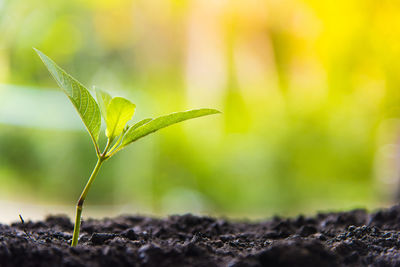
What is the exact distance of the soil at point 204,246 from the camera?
56 centimetres

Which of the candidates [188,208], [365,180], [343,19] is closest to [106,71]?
[188,208]

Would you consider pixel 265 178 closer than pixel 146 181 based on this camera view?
No

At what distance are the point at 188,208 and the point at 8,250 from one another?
8.88ft

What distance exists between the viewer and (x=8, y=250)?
0.57 meters

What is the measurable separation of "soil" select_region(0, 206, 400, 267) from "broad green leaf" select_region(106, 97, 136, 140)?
14cm

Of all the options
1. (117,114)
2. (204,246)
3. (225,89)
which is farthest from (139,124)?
(225,89)

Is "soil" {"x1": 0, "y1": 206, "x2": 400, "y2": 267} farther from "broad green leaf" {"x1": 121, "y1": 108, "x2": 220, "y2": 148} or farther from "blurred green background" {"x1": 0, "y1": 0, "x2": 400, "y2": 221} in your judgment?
"blurred green background" {"x1": 0, "y1": 0, "x2": 400, "y2": 221}

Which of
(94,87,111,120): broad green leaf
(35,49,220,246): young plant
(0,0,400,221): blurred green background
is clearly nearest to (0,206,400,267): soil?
(35,49,220,246): young plant

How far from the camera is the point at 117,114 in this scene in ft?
2.06

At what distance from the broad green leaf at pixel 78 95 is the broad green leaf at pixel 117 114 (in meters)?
0.02

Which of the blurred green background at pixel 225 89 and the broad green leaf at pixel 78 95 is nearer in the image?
the broad green leaf at pixel 78 95

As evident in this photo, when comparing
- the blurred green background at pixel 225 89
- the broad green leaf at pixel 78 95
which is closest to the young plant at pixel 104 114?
the broad green leaf at pixel 78 95

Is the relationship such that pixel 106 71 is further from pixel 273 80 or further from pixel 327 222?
pixel 327 222

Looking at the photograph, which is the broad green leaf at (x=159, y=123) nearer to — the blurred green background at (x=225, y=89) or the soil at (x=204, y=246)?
the soil at (x=204, y=246)
